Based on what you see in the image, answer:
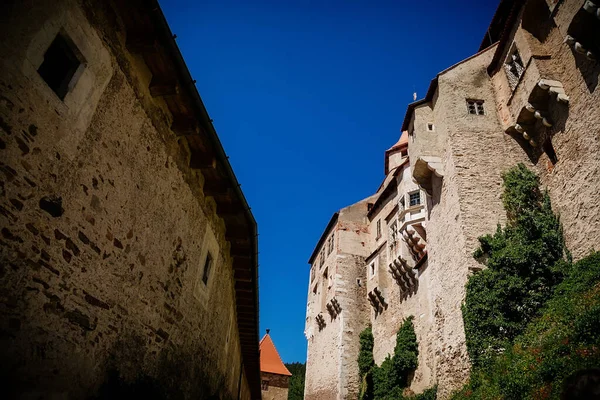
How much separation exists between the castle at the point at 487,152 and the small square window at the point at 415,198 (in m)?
0.06

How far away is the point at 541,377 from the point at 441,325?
613 centimetres

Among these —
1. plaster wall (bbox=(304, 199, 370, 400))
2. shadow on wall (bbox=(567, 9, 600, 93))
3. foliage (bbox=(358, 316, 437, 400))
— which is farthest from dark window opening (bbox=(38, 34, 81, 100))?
plaster wall (bbox=(304, 199, 370, 400))

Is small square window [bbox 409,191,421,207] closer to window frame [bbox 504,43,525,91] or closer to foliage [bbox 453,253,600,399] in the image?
window frame [bbox 504,43,525,91]

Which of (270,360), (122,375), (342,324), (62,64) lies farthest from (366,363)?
(62,64)

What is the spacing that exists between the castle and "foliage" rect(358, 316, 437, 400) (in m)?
0.55

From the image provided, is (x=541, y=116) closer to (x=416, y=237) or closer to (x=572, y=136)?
(x=572, y=136)

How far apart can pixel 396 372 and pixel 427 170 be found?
10.9 metres

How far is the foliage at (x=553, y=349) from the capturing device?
6898 mm

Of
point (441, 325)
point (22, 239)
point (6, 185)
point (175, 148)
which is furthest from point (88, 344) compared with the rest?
point (441, 325)

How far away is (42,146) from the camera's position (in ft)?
12.1

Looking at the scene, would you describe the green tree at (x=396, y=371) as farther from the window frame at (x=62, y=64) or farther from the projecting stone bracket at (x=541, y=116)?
the window frame at (x=62, y=64)

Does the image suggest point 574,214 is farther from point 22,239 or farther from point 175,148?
point 22,239

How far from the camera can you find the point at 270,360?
3759cm

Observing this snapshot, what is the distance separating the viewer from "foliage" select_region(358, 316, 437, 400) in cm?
1845
